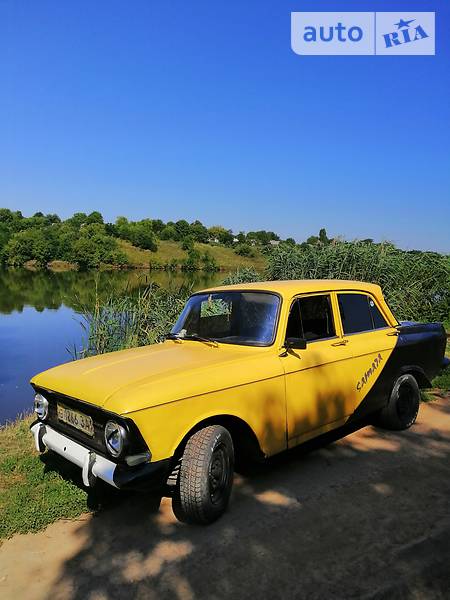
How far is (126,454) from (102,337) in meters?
5.12

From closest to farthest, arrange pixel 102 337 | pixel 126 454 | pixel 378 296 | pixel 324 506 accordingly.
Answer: pixel 126 454 → pixel 324 506 → pixel 378 296 → pixel 102 337

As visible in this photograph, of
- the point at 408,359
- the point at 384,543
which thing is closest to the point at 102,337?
the point at 408,359

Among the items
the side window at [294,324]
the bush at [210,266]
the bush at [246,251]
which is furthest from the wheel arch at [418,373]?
the bush at [246,251]

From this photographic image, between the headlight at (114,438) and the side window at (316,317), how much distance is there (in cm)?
200

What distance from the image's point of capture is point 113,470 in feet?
10.1

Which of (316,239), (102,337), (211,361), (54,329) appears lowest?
(54,329)

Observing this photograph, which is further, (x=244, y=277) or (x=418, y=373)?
(x=244, y=277)

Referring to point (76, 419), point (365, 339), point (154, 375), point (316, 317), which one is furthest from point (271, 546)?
point (365, 339)

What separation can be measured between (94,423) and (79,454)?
278mm

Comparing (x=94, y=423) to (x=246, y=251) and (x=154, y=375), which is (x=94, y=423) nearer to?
(x=154, y=375)

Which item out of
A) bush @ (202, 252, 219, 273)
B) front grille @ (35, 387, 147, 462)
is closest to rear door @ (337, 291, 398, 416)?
front grille @ (35, 387, 147, 462)

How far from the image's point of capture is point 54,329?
1881cm

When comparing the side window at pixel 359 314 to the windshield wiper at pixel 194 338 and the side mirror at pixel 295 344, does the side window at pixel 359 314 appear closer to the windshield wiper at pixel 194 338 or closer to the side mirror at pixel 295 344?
the side mirror at pixel 295 344

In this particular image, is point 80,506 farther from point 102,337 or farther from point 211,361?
point 102,337
